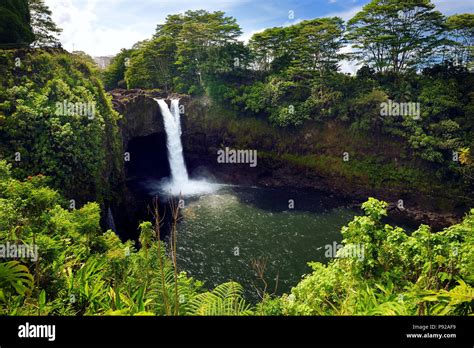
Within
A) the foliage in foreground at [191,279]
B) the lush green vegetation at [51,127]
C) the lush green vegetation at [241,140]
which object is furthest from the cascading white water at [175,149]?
the foliage in foreground at [191,279]

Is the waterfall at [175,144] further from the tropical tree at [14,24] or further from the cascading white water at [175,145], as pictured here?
the tropical tree at [14,24]

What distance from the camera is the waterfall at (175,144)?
33781 millimetres

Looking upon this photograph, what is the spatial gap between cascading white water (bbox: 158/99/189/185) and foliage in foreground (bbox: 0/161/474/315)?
78.2 feet

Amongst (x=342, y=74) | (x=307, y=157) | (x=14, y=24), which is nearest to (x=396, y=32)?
(x=342, y=74)

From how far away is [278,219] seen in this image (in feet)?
80.9

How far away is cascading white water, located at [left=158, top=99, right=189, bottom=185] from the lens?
1330 inches

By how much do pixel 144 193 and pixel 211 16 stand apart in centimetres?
2269

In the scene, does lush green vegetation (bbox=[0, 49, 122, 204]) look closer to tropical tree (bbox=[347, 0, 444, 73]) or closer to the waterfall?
the waterfall

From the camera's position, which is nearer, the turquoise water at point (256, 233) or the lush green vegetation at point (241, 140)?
the lush green vegetation at point (241, 140)

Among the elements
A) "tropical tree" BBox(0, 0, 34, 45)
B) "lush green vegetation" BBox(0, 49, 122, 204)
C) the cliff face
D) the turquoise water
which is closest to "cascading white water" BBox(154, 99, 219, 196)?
the cliff face

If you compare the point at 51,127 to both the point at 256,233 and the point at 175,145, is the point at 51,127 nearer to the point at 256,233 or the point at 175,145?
the point at 256,233

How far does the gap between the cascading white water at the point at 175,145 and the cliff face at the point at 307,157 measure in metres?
0.97

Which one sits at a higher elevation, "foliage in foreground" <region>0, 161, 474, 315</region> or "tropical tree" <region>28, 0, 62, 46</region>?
"tropical tree" <region>28, 0, 62, 46</region>

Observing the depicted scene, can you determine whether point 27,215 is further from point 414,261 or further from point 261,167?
point 261,167
